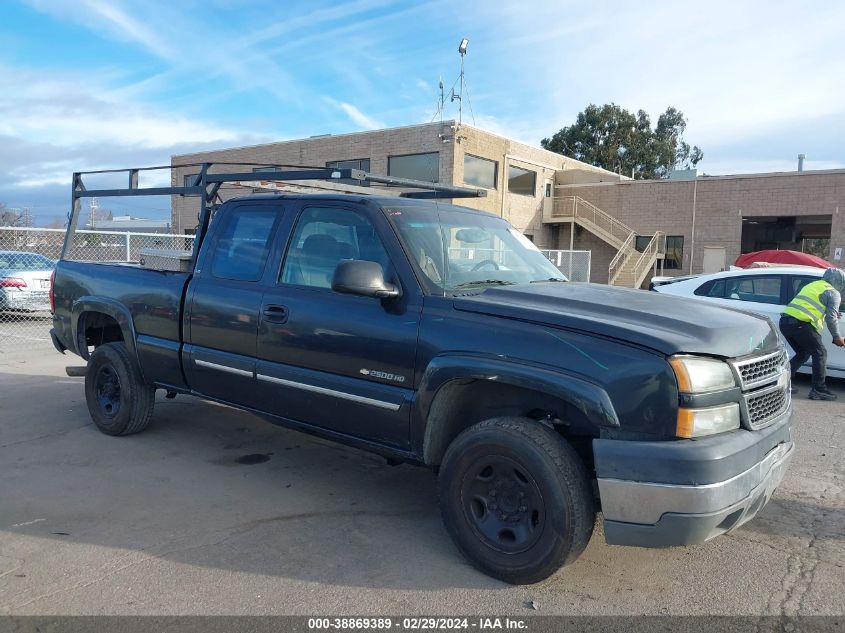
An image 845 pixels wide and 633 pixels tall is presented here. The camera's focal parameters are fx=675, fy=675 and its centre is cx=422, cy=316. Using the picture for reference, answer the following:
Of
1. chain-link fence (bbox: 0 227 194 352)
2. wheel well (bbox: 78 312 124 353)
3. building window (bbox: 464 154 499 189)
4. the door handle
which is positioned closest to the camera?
the door handle

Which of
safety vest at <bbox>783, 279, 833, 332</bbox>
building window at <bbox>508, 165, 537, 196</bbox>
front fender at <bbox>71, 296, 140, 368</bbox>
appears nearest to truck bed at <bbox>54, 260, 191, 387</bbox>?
front fender at <bbox>71, 296, 140, 368</bbox>

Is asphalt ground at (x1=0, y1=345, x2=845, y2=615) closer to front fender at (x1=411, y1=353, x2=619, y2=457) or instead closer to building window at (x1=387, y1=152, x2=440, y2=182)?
front fender at (x1=411, y1=353, x2=619, y2=457)

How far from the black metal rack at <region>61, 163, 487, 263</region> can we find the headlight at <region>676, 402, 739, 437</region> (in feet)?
8.45

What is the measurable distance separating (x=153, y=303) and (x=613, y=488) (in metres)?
3.81

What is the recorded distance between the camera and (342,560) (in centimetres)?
367

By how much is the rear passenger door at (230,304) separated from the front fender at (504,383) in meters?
1.45

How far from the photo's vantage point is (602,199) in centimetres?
2920

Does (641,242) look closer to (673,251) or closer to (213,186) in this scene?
(673,251)

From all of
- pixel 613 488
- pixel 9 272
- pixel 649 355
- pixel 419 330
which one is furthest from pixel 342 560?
pixel 9 272

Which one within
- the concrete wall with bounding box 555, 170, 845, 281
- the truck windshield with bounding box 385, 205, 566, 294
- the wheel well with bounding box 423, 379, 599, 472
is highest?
the concrete wall with bounding box 555, 170, 845, 281

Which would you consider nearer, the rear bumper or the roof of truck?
the roof of truck

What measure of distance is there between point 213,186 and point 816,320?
671cm

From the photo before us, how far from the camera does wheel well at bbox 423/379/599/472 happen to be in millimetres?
3379

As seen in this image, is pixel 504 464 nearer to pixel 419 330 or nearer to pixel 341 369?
pixel 419 330
